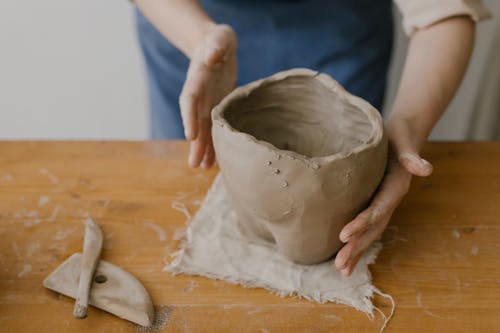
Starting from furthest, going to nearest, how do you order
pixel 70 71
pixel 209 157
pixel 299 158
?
pixel 70 71, pixel 209 157, pixel 299 158

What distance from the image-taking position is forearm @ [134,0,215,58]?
0.82 meters

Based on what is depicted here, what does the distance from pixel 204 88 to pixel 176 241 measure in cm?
20

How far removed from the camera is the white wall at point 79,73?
4.74 feet

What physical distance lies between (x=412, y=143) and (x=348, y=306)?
0.20m

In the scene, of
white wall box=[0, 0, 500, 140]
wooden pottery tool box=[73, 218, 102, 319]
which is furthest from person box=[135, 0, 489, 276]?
white wall box=[0, 0, 500, 140]

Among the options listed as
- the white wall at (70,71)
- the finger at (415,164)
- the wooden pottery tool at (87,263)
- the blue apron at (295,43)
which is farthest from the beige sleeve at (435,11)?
the white wall at (70,71)

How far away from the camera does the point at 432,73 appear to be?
0.80 m

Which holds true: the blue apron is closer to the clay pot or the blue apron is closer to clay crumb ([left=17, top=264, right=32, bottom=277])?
the clay pot

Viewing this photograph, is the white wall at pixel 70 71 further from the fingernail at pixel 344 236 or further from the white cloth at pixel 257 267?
the fingernail at pixel 344 236

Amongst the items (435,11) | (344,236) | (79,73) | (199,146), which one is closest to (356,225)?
(344,236)

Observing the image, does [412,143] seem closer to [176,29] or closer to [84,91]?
[176,29]

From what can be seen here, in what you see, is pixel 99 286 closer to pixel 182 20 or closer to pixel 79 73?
pixel 182 20

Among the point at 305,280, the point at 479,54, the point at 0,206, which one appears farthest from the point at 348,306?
the point at 479,54

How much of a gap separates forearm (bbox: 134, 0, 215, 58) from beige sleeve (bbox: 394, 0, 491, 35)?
285mm
